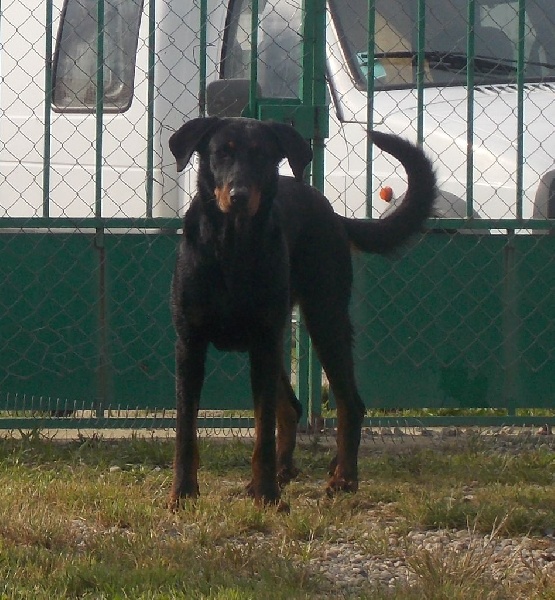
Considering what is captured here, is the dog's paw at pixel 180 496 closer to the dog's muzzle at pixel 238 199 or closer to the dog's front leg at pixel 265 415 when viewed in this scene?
the dog's front leg at pixel 265 415

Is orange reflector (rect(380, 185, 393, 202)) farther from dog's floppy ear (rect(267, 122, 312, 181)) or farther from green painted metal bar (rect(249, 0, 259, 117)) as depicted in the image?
dog's floppy ear (rect(267, 122, 312, 181))

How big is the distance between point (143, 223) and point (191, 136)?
49.4 inches

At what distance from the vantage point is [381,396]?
502 cm

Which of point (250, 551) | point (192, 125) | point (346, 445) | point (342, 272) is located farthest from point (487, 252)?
point (250, 551)

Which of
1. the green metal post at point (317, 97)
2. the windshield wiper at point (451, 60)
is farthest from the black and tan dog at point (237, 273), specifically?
the windshield wiper at point (451, 60)

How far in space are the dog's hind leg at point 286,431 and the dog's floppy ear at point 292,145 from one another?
842mm

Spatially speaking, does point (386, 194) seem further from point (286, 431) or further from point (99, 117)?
point (286, 431)

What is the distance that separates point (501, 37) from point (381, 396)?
2.10 metres

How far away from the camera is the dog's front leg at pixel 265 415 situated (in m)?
3.57

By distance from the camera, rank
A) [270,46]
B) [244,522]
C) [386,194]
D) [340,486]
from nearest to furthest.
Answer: [244,522], [340,486], [386,194], [270,46]

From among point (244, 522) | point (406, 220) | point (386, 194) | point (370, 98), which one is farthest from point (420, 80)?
point (244, 522)

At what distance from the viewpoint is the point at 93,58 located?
6199 mm

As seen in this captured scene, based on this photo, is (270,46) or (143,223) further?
(270,46)

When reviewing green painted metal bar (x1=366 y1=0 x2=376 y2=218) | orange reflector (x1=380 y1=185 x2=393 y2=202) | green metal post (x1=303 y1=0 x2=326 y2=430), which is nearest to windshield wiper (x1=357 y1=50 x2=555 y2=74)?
green painted metal bar (x1=366 y1=0 x2=376 y2=218)
